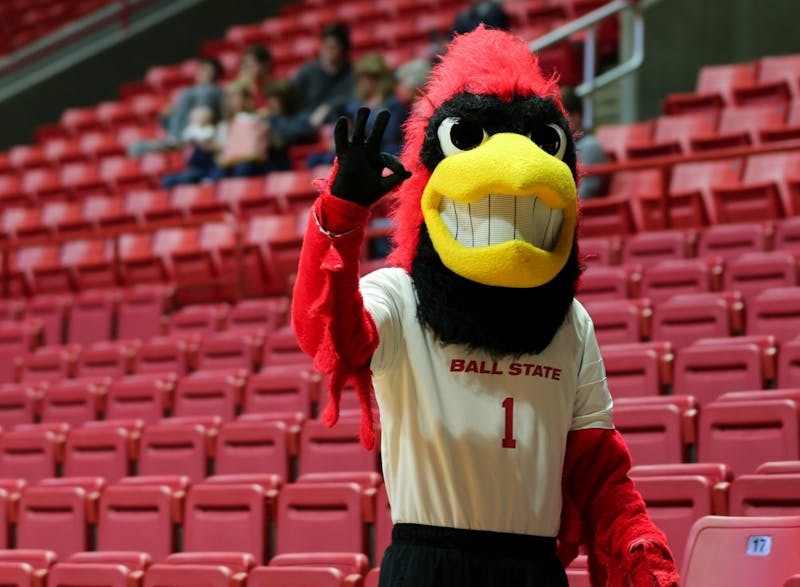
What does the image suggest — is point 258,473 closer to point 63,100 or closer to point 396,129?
point 396,129

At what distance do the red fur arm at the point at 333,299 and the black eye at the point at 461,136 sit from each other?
0.88 feet

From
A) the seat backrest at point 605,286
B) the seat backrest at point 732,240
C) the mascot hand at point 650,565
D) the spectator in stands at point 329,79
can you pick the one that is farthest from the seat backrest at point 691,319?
the spectator in stands at point 329,79

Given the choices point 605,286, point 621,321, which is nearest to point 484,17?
point 605,286

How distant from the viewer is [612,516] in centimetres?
211

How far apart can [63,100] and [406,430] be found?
27.0 feet

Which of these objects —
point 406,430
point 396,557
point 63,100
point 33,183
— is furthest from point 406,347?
point 63,100

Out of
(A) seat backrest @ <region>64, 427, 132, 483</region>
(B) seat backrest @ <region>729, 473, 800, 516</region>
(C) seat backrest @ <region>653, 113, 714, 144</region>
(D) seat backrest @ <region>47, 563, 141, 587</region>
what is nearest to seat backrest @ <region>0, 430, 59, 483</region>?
(A) seat backrest @ <region>64, 427, 132, 483</region>

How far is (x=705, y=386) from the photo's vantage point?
3740 millimetres

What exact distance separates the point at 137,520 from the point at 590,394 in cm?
194

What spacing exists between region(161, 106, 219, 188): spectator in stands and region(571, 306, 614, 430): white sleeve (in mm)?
5097

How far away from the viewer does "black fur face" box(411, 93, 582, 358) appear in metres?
A: 2.05

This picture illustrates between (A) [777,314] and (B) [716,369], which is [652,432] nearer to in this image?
(B) [716,369]

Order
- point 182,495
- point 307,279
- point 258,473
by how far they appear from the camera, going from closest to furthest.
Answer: point 307,279, point 182,495, point 258,473

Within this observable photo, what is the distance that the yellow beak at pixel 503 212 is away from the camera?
200 cm
